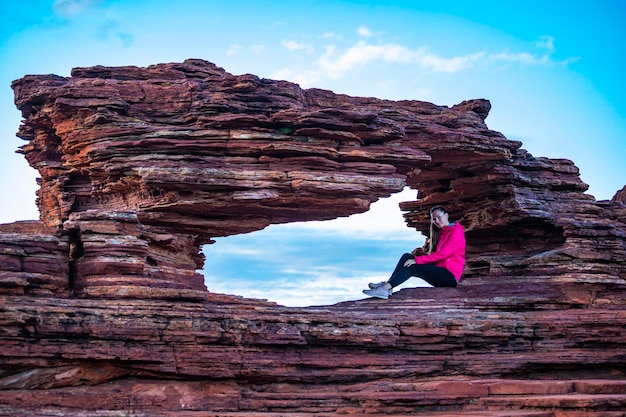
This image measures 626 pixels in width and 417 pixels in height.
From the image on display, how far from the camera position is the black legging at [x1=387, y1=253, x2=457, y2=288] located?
101 feet

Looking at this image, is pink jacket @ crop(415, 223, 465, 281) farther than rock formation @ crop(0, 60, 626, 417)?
Yes

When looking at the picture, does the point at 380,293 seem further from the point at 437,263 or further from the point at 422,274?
the point at 437,263

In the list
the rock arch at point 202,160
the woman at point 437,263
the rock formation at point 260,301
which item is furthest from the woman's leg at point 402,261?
the rock arch at point 202,160

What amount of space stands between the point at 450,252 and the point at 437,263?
72 centimetres

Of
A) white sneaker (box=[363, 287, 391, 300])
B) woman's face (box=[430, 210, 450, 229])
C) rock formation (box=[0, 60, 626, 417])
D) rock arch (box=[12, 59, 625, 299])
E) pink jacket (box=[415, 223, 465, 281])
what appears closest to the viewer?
rock formation (box=[0, 60, 626, 417])

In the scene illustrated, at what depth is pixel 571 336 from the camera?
28.7 metres

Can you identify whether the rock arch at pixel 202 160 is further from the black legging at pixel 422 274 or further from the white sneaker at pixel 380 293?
the white sneaker at pixel 380 293

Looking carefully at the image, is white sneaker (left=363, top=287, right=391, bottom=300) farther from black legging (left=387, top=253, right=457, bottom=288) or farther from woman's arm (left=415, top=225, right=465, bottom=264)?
woman's arm (left=415, top=225, right=465, bottom=264)

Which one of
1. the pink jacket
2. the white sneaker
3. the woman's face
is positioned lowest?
the white sneaker

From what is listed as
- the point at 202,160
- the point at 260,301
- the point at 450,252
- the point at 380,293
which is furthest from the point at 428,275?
the point at 202,160

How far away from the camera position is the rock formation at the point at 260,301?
79.7 feet

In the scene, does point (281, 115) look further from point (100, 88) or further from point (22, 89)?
point (22, 89)

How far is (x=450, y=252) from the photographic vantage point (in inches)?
1217

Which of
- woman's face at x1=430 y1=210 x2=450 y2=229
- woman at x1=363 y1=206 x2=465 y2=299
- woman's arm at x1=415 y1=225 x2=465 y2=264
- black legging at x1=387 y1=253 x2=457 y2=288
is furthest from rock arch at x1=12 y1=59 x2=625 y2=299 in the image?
woman's arm at x1=415 y1=225 x2=465 y2=264
